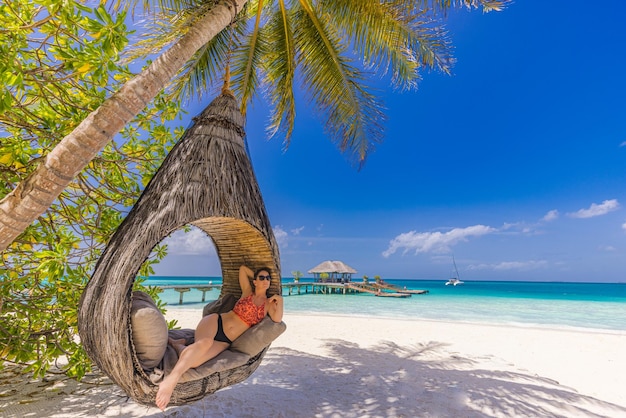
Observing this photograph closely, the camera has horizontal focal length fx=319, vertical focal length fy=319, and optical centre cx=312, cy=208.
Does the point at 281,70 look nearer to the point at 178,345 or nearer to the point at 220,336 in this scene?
the point at 220,336

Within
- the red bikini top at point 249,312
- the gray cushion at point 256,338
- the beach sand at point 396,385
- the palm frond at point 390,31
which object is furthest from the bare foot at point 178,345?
the palm frond at point 390,31

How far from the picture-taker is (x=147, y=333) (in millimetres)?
1532

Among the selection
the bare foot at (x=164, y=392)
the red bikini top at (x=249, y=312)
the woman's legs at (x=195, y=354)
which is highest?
the red bikini top at (x=249, y=312)

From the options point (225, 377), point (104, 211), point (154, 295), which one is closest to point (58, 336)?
point (154, 295)

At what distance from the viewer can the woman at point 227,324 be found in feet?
5.28

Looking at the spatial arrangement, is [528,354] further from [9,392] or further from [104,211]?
[9,392]

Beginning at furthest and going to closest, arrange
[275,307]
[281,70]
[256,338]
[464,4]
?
1. [281,70]
2. [464,4]
3. [275,307]
4. [256,338]

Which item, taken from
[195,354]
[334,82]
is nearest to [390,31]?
[334,82]

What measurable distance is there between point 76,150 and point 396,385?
3421 millimetres

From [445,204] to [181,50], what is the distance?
37.6 metres

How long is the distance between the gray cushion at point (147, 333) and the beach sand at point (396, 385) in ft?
3.77

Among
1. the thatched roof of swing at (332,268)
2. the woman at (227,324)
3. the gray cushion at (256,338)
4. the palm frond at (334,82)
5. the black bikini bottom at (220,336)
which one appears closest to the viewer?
the woman at (227,324)

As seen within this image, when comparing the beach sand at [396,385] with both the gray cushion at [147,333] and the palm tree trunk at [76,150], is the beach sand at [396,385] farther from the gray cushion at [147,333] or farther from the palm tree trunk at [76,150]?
the palm tree trunk at [76,150]

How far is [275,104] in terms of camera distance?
15.5 ft
